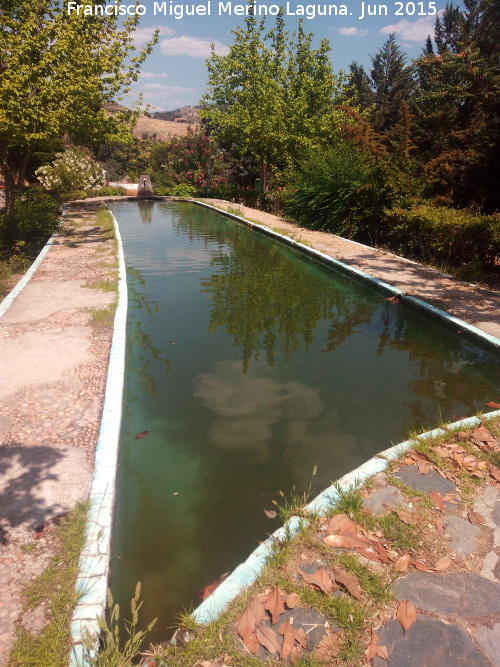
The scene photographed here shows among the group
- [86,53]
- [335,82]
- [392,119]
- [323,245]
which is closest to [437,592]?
[323,245]

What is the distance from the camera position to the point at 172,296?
955 centimetres

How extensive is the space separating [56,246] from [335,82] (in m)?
21.6

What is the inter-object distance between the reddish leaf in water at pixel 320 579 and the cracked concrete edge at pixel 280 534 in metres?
0.29

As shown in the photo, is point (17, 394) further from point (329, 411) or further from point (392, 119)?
point (392, 119)

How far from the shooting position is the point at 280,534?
3.17 metres

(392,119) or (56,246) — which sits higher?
(392,119)

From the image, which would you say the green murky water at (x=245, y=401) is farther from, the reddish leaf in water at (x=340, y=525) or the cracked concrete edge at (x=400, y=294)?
the reddish leaf in water at (x=340, y=525)

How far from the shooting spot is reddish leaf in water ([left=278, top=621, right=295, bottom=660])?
2281mm

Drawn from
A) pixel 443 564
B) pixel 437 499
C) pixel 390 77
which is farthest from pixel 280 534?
pixel 390 77

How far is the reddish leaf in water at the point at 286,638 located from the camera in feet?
7.49

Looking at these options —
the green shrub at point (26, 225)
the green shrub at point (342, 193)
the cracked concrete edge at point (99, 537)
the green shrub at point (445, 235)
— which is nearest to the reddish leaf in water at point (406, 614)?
the cracked concrete edge at point (99, 537)

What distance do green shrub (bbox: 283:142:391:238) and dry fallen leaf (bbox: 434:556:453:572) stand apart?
12.5 m

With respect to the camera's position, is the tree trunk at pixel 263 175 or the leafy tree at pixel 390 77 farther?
the leafy tree at pixel 390 77

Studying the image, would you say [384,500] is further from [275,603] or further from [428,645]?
[275,603]
